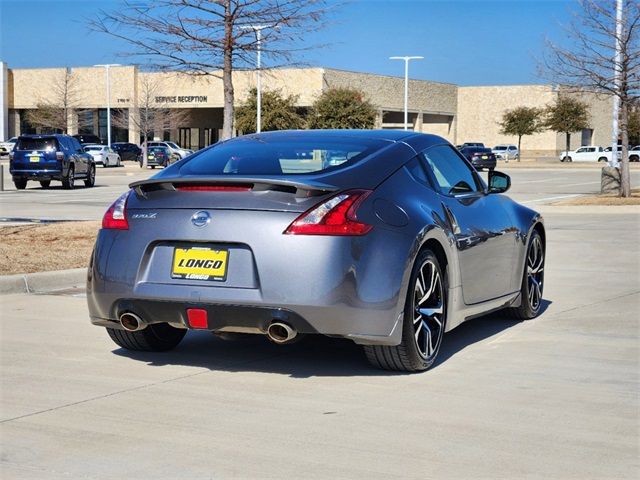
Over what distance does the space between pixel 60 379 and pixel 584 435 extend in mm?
3115

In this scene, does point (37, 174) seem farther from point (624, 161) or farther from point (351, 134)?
point (351, 134)

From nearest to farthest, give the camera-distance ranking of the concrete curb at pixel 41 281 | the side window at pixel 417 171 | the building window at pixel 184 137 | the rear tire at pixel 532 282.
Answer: the side window at pixel 417 171, the rear tire at pixel 532 282, the concrete curb at pixel 41 281, the building window at pixel 184 137

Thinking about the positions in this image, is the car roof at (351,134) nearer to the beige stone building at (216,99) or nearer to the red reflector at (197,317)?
the red reflector at (197,317)

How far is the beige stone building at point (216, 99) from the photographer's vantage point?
7981cm

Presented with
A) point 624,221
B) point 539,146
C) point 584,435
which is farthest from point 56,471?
point 539,146

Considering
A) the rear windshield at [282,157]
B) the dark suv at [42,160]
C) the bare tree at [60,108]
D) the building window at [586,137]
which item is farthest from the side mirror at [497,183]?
the building window at [586,137]

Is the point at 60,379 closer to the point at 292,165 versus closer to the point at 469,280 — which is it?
the point at 292,165

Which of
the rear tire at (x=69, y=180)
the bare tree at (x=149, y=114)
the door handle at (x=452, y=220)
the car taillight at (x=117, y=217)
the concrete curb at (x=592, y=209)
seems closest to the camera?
the car taillight at (x=117, y=217)

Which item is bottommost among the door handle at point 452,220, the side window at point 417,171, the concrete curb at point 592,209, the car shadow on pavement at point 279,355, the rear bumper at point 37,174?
the car shadow on pavement at point 279,355

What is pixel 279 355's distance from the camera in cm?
714

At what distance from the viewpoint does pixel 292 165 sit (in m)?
6.82

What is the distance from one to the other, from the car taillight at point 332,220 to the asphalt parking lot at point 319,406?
3.05 feet

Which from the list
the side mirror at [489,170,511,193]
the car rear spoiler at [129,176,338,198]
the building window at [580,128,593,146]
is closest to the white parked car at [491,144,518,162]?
the building window at [580,128,593,146]

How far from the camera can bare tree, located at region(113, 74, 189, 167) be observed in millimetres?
66075
